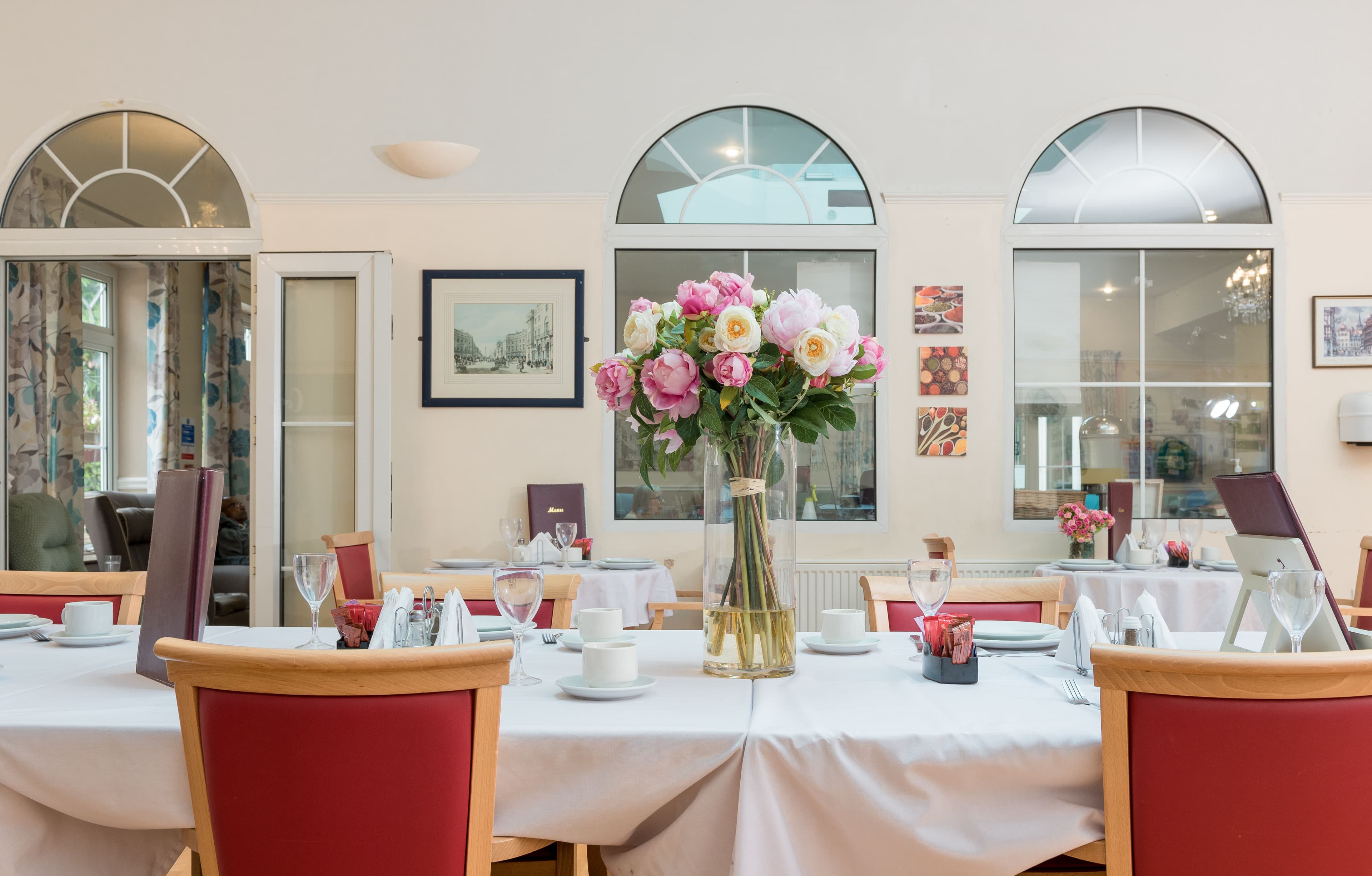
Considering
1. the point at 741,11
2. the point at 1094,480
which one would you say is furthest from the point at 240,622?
the point at 1094,480

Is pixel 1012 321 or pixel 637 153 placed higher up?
pixel 637 153

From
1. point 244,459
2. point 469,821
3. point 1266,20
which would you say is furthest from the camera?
point 244,459

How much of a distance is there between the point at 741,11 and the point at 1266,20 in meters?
2.64

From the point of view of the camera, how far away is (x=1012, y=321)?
196 inches

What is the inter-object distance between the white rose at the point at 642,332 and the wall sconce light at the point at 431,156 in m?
3.62

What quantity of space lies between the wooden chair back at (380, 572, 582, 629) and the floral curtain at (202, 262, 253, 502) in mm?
7041

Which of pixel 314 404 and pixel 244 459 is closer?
pixel 314 404

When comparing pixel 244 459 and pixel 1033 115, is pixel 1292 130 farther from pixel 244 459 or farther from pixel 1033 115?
pixel 244 459

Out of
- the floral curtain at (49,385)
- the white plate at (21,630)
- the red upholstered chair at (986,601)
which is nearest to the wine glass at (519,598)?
the red upholstered chair at (986,601)

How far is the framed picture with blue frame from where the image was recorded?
4961 mm

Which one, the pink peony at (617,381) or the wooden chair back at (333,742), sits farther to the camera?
the pink peony at (617,381)

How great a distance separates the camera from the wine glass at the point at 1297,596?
54.1 inches

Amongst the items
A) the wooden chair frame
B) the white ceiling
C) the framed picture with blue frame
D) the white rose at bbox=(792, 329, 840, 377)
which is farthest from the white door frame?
the white rose at bbox=(792, 329, 840, 377)

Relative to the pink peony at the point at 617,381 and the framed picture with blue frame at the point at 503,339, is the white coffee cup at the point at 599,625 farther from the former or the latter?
the framed picture with blue frame at the point at 503,339
